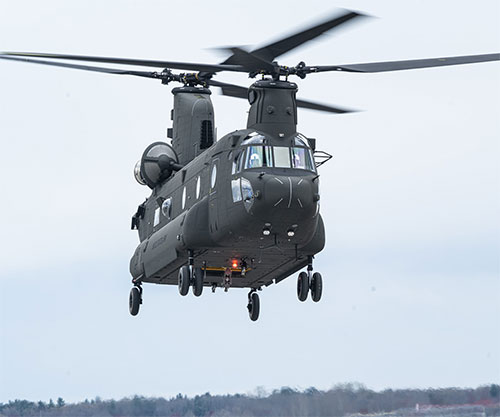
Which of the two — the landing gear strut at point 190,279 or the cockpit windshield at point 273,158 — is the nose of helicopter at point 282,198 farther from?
the landing gear strut at point 190,279

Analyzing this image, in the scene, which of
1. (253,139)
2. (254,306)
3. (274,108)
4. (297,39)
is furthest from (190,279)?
(297,39)

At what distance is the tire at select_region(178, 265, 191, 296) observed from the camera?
1781 inches

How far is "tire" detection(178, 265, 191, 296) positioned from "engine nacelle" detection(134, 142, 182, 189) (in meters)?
4.91

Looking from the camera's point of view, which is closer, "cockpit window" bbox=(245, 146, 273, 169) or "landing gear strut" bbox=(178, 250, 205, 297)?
"cockpit window" bbox=(245, 146, 273, 169)

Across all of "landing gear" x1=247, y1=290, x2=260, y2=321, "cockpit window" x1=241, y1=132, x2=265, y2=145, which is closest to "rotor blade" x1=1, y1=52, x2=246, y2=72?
"cockpit window" x1=241, y1=132, x2=265, y2=145

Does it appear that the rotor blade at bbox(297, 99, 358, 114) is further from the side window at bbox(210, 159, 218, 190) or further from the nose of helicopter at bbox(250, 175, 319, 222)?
the nose of helicopter at bbox(250, 175, 319, 222)

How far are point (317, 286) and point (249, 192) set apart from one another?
4642 mm

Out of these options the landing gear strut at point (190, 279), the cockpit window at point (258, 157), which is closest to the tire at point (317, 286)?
the landing gear strut at point (190, 279)

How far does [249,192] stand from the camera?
42469 mm

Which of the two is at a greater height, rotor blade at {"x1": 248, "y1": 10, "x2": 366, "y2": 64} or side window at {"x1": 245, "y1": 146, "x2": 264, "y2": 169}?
rotor blade at {"x1": 248, "y1": 10, "x2": 366, "y2": 64}

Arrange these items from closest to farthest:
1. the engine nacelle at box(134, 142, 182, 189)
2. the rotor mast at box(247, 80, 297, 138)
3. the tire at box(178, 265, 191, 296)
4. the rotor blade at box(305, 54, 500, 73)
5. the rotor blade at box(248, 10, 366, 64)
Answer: the rotor blade at box(248, 10, 366, 64), the rotor mast at box(247, 80, 297, 138), the rotor blade at box(305, 54, 500, 73), the tire at box(178, 265, 191, 296), the engine nacelle at box(134, 142, 182, 189)

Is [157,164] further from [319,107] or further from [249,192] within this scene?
[249,192]

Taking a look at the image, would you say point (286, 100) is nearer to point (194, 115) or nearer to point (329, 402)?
point (194, 115)

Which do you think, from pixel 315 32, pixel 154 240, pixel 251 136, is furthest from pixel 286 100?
pixel 154 240
